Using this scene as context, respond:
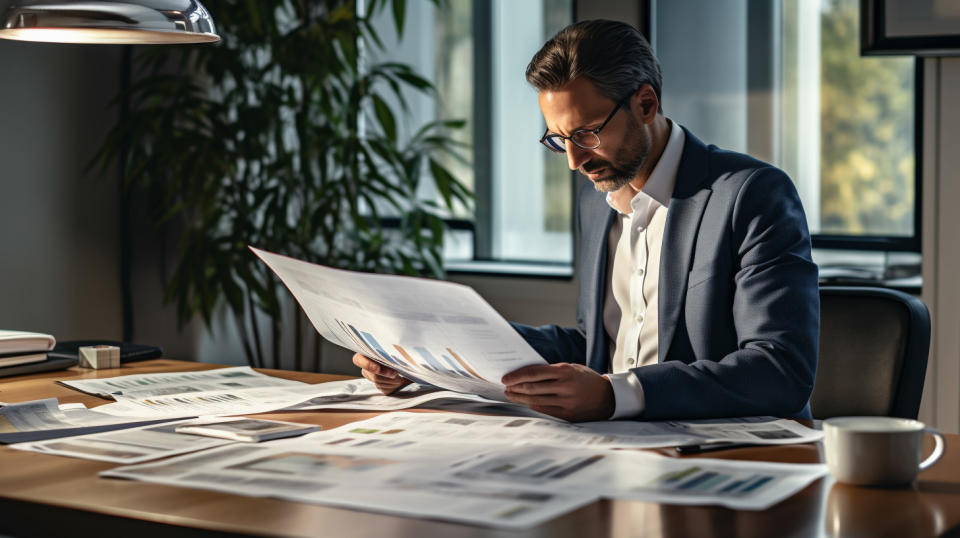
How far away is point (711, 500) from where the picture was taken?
102 centimetres

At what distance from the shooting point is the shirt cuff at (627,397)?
1.42m

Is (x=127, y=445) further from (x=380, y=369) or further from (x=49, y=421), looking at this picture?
(x=380, y=369)

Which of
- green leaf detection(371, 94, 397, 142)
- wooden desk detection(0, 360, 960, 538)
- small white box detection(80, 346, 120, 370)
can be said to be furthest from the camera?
green leaf detection(371, 94, 397, 142)

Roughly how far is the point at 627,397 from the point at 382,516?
52 centimetres

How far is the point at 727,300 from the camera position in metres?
1.71

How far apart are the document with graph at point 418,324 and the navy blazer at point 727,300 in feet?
0.71

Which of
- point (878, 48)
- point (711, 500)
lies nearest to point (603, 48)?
point (711, 500)

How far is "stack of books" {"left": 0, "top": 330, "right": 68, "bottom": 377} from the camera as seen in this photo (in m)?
1.95

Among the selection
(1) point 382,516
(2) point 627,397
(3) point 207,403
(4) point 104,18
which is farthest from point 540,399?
(4) point 104,18

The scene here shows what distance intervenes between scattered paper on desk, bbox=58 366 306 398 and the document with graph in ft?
0.99

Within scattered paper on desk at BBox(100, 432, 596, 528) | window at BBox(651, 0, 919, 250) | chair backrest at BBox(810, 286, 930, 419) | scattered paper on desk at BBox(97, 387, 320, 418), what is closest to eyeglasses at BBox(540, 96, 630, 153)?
chair backrest at BBox(810, 286, 930, 419)

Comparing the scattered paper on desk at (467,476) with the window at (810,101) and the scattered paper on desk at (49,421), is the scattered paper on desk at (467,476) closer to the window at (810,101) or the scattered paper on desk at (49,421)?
the scattered paper on desk at (49,421)

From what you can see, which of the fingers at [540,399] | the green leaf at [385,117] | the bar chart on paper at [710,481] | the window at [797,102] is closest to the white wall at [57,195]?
the green leaf at [385,117]

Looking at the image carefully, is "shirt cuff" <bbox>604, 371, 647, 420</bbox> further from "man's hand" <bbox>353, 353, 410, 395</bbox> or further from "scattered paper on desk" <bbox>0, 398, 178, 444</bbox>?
"scattered paper on desk" <bbox>0, 398, 178, 444</bbox>
